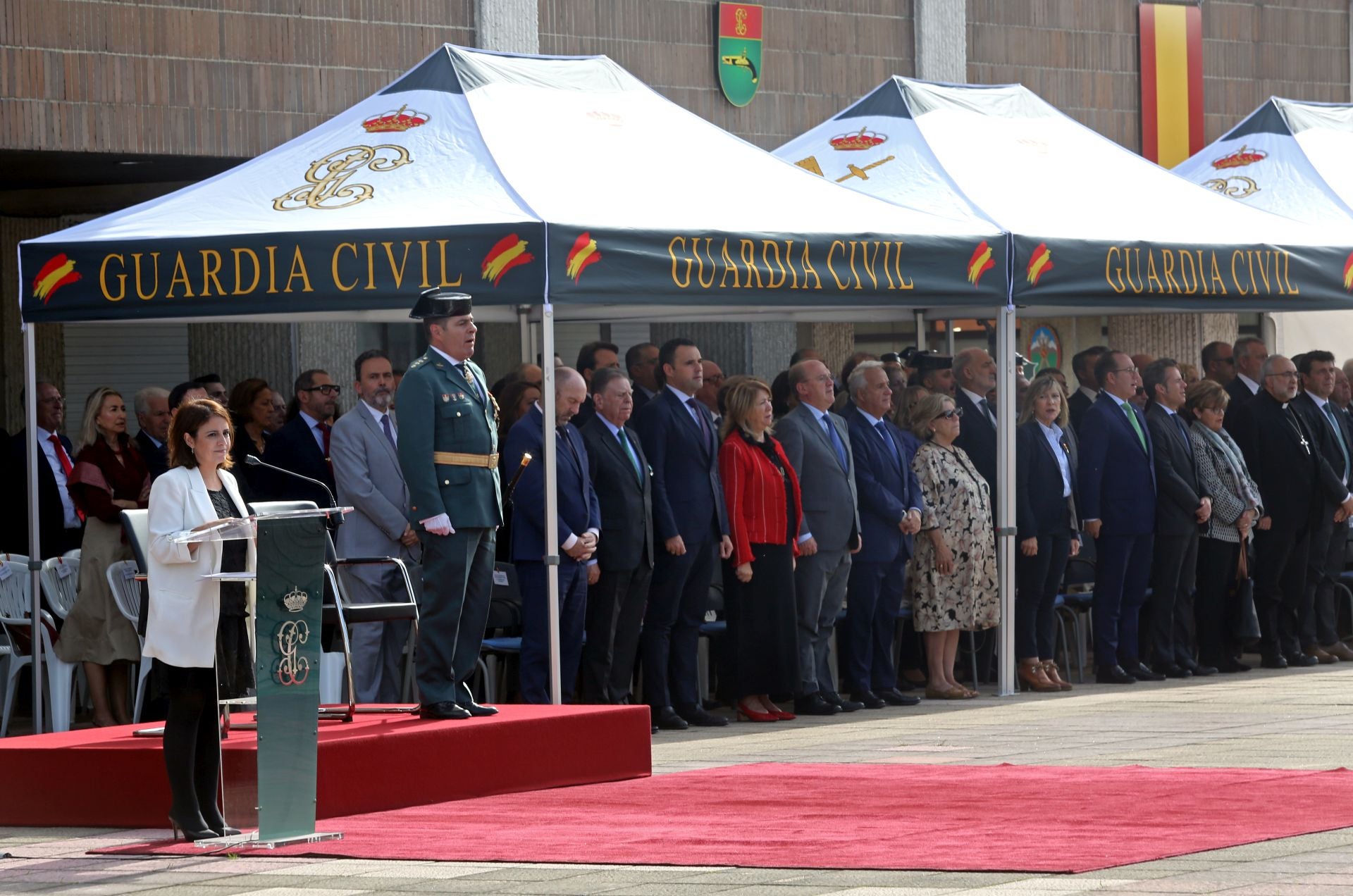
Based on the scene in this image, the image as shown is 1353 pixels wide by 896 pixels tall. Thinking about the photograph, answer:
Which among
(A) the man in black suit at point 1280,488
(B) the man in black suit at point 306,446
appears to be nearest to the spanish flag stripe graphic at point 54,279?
(B) the man in black suit at point 306,446

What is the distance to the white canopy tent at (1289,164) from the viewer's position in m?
16.5

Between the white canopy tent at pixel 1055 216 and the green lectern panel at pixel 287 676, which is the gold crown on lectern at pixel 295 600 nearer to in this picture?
the green lectern panel at pixel 287 676

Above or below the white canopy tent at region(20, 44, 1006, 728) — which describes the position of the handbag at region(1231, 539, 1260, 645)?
below

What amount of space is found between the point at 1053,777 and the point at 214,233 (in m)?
4.61

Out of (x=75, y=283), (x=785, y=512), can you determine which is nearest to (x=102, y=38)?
(x=75, y=283)

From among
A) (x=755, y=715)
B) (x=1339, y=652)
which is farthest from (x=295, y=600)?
(x=1339, y=652)

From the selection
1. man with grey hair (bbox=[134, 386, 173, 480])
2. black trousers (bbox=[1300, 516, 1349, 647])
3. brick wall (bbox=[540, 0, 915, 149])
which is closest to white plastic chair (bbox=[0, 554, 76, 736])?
man with grey hair (bbox=[134, 386, 173, 480])

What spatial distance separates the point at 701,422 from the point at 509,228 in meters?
2.05

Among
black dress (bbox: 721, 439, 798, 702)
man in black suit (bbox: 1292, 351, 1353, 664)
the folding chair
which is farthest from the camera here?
man in black suit (bbox: 1292, 351, 1353, 664)

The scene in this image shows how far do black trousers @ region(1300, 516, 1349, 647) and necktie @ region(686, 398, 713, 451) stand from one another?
4875mm

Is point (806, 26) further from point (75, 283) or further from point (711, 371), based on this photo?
point (75, 283)

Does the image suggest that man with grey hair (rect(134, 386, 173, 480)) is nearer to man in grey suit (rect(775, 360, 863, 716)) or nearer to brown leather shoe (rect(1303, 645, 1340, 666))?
man in grey suit (rect(775, 360, 863, 716))

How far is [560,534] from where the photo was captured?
38.7 ft

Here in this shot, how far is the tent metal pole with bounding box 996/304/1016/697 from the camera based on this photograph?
520 inches
